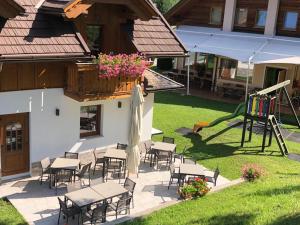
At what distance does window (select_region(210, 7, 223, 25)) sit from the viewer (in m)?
33.2

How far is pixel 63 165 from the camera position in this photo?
14.1 metres

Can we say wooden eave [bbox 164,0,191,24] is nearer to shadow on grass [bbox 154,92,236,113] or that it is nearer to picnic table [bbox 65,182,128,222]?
shadow on grass [bbox 154,92,236,113]

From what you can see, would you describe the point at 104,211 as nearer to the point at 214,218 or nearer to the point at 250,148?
the point at 214,218

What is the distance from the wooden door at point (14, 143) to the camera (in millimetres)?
14022

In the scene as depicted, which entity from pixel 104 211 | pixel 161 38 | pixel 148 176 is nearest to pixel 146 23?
pixel 161 38

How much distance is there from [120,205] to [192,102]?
16.7 metres

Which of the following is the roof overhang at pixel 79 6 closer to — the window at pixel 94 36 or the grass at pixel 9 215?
the window at pixel 94 36

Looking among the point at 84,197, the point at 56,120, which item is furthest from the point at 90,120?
the point at 84,197

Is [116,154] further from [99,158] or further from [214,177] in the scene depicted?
[214,177]

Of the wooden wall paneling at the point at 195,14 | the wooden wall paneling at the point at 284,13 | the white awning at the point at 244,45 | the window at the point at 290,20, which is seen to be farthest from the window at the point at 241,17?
the window at the point at 290,20

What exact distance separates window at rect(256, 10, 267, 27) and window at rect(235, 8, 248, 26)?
1.05m

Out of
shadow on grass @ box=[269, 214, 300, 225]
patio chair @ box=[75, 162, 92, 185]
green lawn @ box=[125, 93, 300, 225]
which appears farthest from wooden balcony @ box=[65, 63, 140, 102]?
shadow on grass @ box=[269, 214, 300, 225]

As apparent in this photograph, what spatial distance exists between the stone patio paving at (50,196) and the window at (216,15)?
A: 67.6 feet

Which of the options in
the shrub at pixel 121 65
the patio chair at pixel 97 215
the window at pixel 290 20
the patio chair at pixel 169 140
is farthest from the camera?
the window at pixel 290 20
